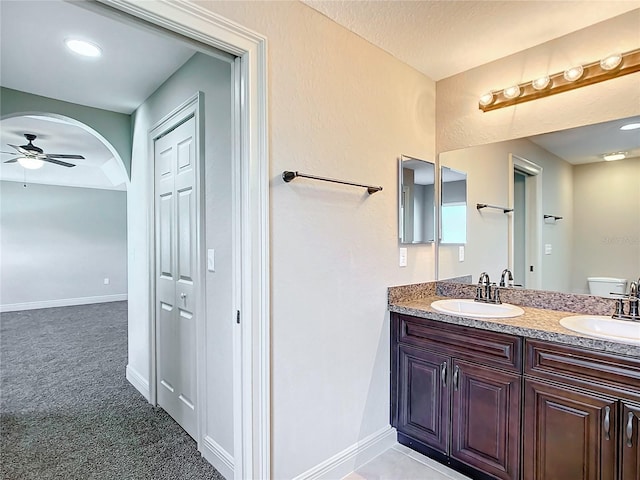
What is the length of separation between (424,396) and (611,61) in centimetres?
202

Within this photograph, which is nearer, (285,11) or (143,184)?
(285,11)

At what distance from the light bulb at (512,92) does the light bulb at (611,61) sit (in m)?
0.41

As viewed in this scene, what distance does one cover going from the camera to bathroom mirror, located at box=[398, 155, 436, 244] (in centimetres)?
225

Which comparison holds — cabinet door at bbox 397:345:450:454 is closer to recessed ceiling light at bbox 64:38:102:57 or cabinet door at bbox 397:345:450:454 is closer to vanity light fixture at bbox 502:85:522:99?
vanity light fixture at bbox 502:85:522:99

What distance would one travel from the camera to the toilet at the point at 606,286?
1823 mm

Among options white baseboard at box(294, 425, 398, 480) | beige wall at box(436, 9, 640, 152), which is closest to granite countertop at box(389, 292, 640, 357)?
white baseboard at box(294, 425, 398, 480)

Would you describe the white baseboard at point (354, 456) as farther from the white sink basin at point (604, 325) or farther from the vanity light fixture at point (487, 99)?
the vanity light fixture at point (487, 99)

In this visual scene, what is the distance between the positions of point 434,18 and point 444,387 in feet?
6.42

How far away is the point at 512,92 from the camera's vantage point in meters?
2.10

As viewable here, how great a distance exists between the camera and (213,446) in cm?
198

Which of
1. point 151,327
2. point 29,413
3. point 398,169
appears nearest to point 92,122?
point 151,327

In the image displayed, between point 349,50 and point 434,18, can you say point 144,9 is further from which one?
point 434,18

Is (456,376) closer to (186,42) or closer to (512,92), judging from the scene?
(512,92)

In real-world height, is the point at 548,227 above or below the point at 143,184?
below
